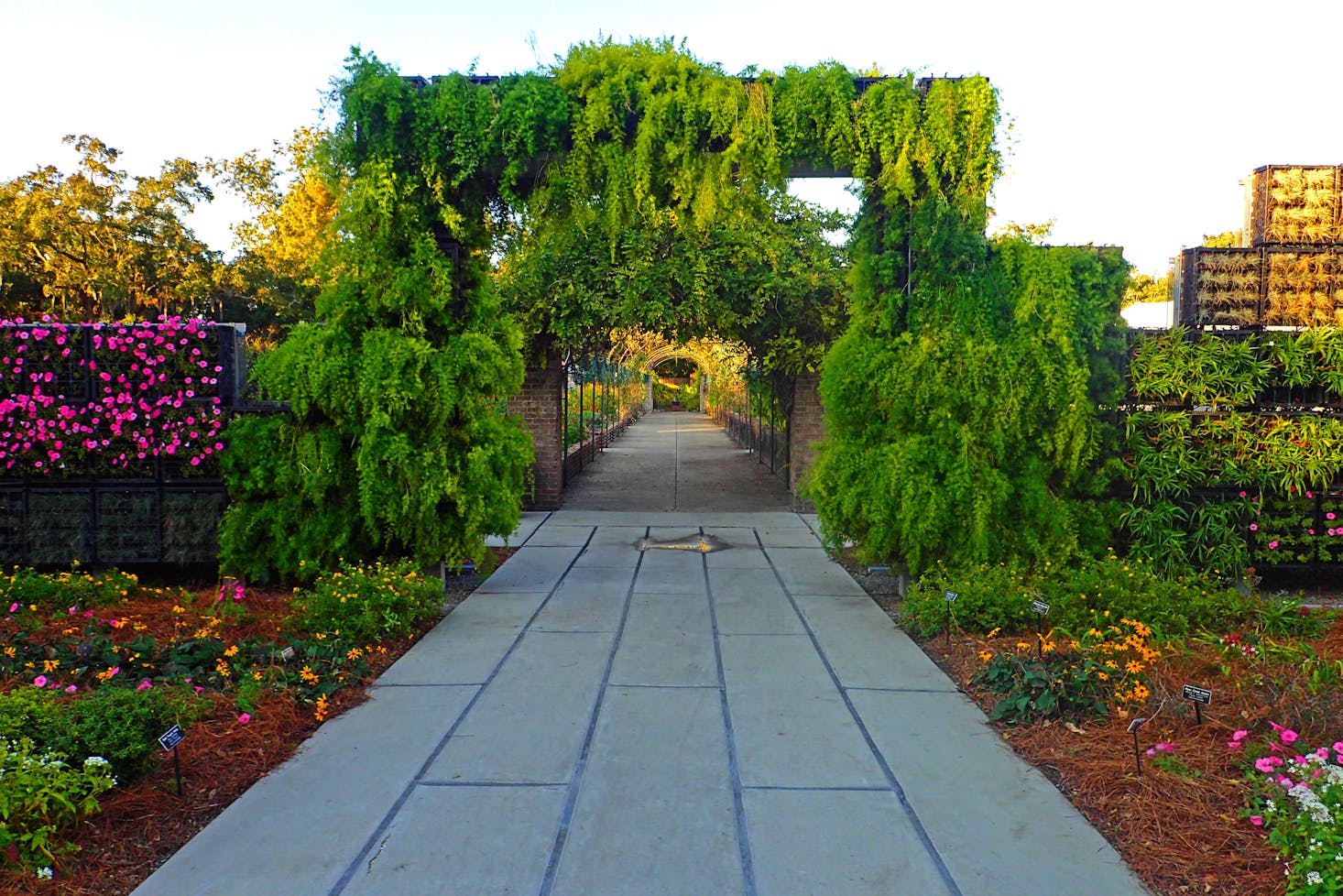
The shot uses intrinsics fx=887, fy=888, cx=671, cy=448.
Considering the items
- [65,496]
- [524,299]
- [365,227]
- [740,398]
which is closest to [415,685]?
[365,227]

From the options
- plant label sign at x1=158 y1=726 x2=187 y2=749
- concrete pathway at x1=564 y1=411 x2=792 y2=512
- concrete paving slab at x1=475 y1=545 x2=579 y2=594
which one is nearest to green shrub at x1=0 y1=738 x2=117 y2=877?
plant label sign at x1=158 y1=726 x2=187 y2=749

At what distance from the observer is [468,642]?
565 centimetres

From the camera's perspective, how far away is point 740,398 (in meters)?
25.1

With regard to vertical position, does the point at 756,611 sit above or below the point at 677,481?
below

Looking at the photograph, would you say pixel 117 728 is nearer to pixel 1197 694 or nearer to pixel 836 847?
pixel 836 847

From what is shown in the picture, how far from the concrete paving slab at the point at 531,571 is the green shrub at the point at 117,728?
3.63m

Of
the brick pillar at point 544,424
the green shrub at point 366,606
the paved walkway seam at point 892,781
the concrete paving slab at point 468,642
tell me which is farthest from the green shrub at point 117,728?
the brick pillar at point 544,424

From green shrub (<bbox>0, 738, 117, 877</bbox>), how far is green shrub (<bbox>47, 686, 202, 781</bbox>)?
10cm

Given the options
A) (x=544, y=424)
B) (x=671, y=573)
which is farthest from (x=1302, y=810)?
(x=544, y=424)

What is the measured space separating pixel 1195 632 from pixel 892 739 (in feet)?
8.78

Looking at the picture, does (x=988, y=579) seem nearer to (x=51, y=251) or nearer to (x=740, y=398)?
(x=740, y=398)

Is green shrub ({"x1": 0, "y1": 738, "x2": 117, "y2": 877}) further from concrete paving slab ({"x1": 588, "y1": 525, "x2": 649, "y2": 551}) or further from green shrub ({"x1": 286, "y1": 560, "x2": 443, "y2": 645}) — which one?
concrete paving slab ({"x1": 588, "y1": 525, "x2": 649, "y2": 551})

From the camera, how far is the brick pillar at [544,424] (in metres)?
12.0

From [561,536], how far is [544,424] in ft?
8.71
